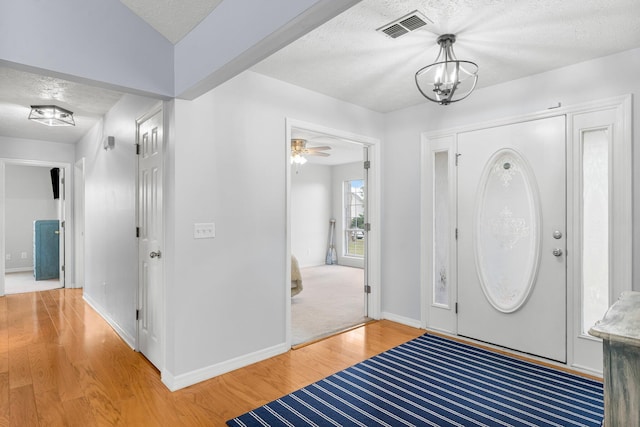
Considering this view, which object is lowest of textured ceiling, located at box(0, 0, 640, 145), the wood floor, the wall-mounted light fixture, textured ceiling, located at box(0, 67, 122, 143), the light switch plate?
the wood floor

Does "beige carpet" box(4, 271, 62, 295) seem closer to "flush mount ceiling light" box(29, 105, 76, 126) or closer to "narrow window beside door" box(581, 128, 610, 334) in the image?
"flush mount ceiling light" box(29, 105, 76, 126)

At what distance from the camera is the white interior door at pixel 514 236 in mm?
2951

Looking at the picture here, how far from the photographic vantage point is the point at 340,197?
877 centimetres

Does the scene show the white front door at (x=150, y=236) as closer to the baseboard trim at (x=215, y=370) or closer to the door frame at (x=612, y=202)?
the baseboard trim at (x=215, y=370)

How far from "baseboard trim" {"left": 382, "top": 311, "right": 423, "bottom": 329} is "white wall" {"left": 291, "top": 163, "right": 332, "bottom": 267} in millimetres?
4105

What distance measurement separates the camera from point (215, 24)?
203 cm

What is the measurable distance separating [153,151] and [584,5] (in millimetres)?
3190

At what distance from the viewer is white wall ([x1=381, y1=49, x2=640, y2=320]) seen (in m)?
2.65

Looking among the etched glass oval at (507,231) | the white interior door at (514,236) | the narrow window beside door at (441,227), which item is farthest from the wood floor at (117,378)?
the etched glass oval at (507,231)

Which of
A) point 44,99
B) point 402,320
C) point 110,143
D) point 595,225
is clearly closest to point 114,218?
point 110,143

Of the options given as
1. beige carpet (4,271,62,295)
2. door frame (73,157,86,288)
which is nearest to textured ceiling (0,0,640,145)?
door frame (73,157,86,288)

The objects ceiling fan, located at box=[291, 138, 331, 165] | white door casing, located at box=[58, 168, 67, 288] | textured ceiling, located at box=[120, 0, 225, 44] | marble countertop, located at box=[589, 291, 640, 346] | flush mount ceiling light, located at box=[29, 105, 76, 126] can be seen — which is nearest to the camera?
marble countertop, located at box=[589, 291, 640, 346]

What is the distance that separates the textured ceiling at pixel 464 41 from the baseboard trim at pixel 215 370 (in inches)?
96.1

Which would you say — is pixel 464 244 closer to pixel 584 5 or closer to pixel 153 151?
pixel 584 5
